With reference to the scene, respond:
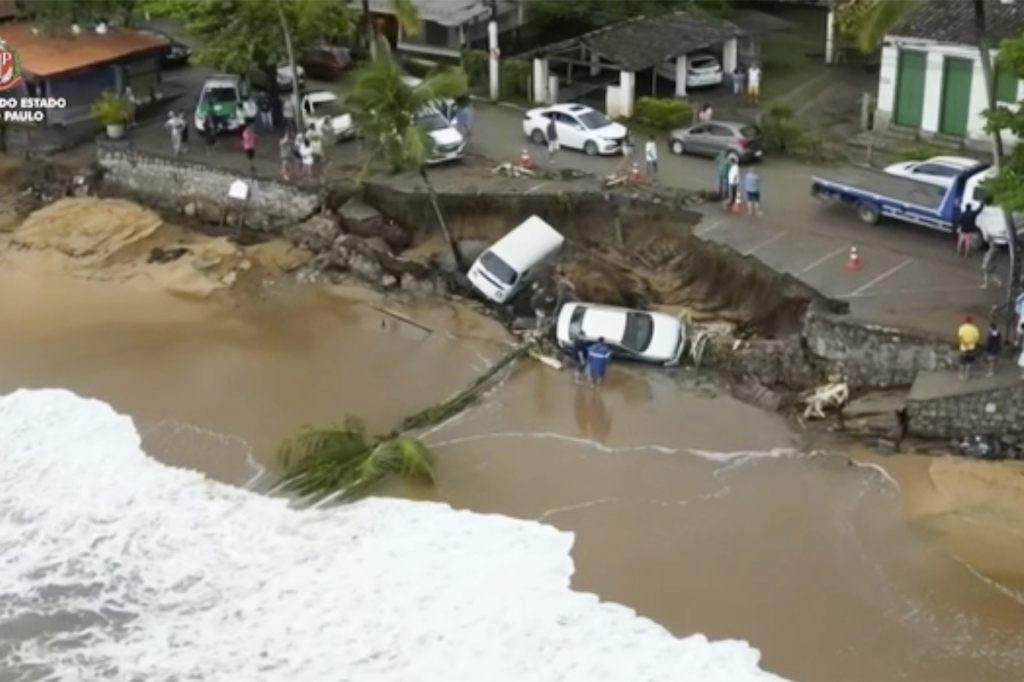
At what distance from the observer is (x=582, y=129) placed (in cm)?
4284

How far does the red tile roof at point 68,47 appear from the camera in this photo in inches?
1853

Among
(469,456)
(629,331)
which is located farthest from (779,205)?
(469,456)

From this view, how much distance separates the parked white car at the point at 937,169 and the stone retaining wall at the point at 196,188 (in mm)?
16546

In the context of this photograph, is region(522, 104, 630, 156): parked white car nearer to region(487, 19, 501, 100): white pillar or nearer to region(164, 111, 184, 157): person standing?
region(487, 19, 501, 100): white pillar

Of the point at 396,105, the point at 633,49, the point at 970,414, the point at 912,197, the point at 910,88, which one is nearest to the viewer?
the point at 970,414

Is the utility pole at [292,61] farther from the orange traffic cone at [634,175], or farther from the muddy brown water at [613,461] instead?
the orange traffic cone at [634,175]

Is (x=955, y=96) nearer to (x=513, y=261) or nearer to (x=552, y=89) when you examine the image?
(x=552, y=89)

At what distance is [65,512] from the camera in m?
30.2

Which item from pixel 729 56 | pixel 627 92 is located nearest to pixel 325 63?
pixel 627 92

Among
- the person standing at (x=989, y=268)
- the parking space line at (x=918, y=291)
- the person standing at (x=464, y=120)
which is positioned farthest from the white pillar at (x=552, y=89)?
the person standing at (x=989, y=268)

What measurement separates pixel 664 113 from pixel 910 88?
7316 mm

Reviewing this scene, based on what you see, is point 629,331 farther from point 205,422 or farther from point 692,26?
point 692,26

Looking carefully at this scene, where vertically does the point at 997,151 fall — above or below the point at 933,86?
above

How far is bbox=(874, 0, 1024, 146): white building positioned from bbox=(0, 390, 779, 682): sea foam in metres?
20.3
